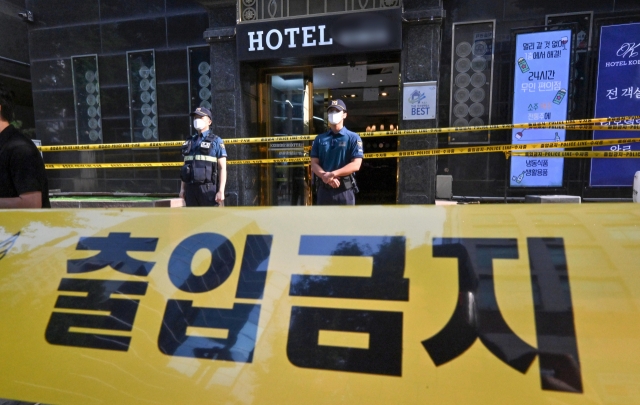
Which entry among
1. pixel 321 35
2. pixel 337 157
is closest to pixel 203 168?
pixel 337 157

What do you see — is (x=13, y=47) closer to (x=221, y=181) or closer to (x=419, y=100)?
(x=221, y=181)

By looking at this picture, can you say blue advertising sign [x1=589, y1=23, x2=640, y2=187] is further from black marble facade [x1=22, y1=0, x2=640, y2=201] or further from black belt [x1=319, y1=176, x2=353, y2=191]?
black belt [x1=319, y1=176, x2=353, y2=191]

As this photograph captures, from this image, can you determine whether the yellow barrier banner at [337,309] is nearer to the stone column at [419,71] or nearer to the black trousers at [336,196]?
the black trousers at [336,196]

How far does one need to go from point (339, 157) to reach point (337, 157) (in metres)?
0.02

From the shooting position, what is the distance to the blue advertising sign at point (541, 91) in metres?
6.41

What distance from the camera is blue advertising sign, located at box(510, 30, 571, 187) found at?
21.0 ft

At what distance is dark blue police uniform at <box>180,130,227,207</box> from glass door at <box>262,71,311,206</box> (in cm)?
Answer: 306

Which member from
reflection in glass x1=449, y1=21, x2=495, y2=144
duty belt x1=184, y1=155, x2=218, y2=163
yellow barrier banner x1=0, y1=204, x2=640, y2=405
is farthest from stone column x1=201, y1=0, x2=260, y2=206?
yellow barrier banner x1=0, y1=204, x2=640, y2=405

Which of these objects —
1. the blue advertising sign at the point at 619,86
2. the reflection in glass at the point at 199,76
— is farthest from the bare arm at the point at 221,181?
the blue advertising sign at the point at 619,86

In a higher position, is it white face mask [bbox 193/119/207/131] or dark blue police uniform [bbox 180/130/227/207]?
white face mask [bbox 193/119/207/131]

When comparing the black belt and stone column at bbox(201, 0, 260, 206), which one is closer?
the black belt

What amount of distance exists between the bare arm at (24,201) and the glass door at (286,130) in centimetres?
533

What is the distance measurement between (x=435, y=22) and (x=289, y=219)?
6245 mm

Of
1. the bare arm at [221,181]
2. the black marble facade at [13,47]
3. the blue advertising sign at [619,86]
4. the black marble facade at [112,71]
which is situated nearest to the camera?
the bare arm at [221,181]
